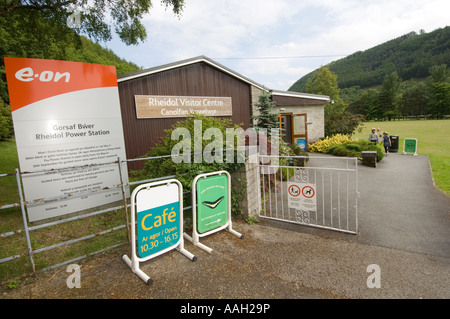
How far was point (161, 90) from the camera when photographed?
918 cm

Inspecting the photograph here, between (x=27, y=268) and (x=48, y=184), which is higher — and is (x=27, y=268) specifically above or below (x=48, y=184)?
below

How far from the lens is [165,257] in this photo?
11.5 feet

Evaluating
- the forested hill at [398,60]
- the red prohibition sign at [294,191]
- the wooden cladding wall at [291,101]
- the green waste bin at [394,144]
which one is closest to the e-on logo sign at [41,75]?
the red prohibition sign at [294,191]

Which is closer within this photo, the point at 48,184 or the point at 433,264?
the point at 433,264

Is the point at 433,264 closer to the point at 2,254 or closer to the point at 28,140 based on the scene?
the point at 2,254

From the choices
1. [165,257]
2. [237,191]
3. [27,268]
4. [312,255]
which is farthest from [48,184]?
[312,255]

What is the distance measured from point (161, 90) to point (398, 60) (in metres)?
130

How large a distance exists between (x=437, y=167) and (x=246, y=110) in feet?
30.1

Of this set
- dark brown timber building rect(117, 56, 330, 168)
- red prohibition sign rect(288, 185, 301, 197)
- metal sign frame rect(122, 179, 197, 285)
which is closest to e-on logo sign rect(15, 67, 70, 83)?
metal sign frame rect(122, 179, 197, 285)

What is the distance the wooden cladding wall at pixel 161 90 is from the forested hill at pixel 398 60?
3320 inches

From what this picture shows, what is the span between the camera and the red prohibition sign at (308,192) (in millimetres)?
4320

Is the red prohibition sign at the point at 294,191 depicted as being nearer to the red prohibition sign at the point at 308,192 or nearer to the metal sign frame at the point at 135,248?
the red prohibition sign at the point at 308,192
